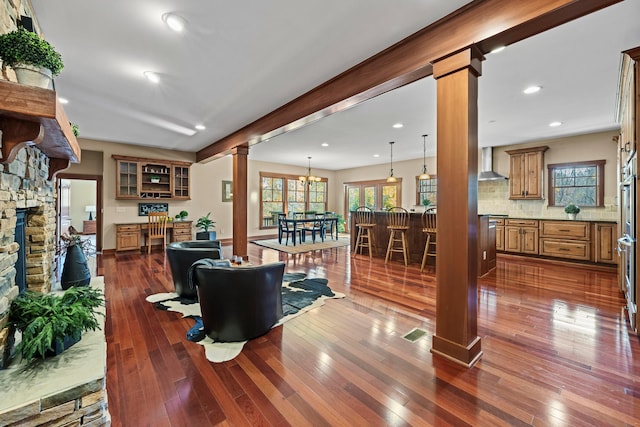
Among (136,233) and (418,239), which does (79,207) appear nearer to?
(136,233)

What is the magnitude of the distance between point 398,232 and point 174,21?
16.7 ft

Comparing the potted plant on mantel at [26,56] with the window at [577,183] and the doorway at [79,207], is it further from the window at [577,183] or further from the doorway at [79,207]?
the doorway at [79,207]

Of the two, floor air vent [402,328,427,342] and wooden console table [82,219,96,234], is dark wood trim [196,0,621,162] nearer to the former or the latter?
floor air vent [402,328,427,342]

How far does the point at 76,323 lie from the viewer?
166 centimetres

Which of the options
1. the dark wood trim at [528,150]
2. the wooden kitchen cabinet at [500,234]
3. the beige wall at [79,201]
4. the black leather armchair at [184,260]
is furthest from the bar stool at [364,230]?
the beige wall at [79,201]

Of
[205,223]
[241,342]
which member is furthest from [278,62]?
[205,223]

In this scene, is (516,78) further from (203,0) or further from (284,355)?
(284,355)

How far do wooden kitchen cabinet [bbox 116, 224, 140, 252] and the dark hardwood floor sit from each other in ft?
12.2

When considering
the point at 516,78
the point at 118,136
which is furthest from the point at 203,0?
the point at 118,136

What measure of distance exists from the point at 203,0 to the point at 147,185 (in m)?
6.45

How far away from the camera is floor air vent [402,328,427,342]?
2561mm

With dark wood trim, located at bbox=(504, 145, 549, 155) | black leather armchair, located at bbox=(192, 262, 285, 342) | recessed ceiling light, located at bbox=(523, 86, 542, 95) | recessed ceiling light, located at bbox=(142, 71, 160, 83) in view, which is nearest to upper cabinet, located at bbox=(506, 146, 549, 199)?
dark wood trim, located at bbox=(504, 145, 549, 155)

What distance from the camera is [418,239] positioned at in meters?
5.69

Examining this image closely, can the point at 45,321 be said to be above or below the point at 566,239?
below
